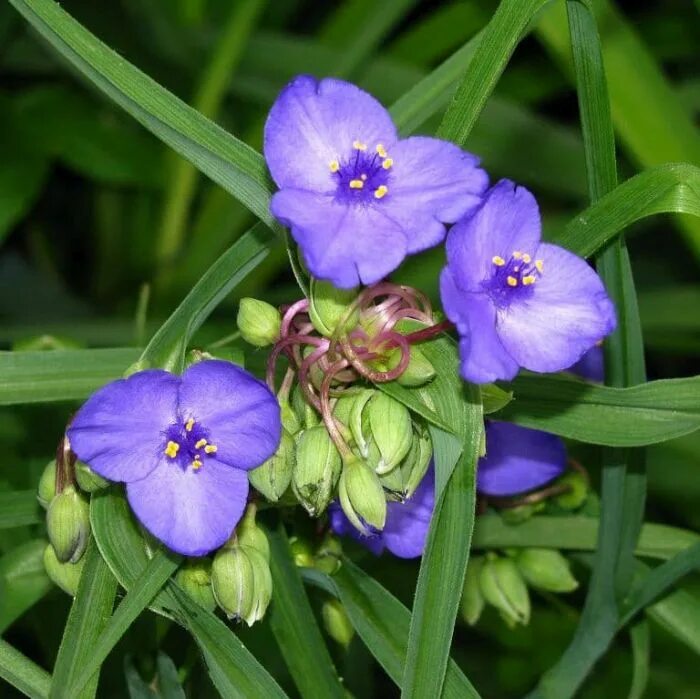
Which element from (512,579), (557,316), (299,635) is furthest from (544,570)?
(557,316)

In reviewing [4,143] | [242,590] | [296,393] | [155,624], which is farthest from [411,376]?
[4,143]

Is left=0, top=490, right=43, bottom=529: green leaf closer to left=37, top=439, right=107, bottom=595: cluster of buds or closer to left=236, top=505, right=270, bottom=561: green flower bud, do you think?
left=37, top=439, right=107, bottom=595: cluster of buds

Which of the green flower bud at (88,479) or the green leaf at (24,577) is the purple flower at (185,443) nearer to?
the green flower bud at (88,479)

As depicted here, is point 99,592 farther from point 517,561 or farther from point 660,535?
point 660,535

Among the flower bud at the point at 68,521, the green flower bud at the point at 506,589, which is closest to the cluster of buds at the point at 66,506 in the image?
the flower bud at the point at 68,521

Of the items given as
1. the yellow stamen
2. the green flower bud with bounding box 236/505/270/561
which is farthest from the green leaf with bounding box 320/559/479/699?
the yellow stamen

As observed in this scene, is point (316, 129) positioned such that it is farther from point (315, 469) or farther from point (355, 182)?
point (315, 469)
